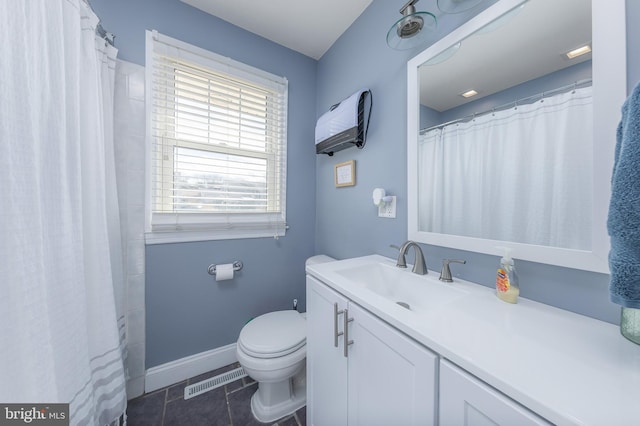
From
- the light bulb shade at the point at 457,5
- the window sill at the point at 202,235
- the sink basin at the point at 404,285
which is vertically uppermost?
the light bulb shade at the point at 457,5

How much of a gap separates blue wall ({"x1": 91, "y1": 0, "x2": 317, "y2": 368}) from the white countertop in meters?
1.15

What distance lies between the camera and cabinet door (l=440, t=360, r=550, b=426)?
1.23 feet

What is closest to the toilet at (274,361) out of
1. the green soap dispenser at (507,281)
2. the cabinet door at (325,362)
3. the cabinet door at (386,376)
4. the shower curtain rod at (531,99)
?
the cabinet door at (325,362)

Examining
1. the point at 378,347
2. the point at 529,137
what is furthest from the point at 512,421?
the point at 529,137

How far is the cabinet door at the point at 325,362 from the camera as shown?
2.74 ft

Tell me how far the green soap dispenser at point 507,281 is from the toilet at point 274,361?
96 cm

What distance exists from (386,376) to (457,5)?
1.38 metres

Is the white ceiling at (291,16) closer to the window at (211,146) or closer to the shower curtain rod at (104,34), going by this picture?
the window at (211,146)

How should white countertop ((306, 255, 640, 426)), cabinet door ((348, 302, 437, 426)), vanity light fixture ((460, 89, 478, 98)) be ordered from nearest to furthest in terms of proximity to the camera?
white countertop ((306, 255, 640, 426)) → cabinet door ((348, 302, 437, 426)) → vanity light fixture ((460, 89, 478, 98))

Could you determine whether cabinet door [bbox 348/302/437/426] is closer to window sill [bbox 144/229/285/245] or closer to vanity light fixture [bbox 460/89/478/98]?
vanity light fixture [bbox 460/89/478/98]

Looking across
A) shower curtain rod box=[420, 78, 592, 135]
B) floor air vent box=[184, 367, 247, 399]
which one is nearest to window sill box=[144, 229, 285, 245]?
floor air vent box=[184, 367, 247, 399]

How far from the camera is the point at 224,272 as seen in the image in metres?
1.52

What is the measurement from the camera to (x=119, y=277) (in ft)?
4.01

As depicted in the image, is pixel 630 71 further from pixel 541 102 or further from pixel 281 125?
pixel 281 125
